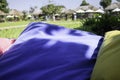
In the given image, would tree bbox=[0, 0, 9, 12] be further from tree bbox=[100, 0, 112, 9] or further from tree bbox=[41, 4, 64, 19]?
tree bbox=[100, 0, 112, 9]

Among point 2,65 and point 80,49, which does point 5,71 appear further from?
point 80,49

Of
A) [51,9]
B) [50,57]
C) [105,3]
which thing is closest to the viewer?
[50,57]

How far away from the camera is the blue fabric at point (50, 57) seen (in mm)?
1243

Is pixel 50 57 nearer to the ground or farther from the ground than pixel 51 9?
farther from the ground

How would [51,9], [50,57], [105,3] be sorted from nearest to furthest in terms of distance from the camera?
1. [50,57]
2. [51,9]
3. [105,3]

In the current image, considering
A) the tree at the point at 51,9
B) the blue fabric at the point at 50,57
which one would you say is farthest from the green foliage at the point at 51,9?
the blue fabric at the point at 50,57

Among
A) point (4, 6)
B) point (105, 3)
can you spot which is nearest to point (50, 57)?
point (4, 6)

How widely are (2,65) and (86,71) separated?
51cm

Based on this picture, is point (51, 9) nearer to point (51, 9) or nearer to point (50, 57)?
point (51, 9)

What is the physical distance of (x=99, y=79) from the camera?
1.07 meters

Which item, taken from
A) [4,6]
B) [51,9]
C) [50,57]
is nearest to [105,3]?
[51,9]

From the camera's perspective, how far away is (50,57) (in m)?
1.40

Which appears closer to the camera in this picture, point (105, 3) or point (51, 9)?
point (51, 9)

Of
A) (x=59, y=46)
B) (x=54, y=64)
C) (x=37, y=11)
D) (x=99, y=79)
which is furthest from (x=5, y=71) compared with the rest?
(x=37, y=11)
